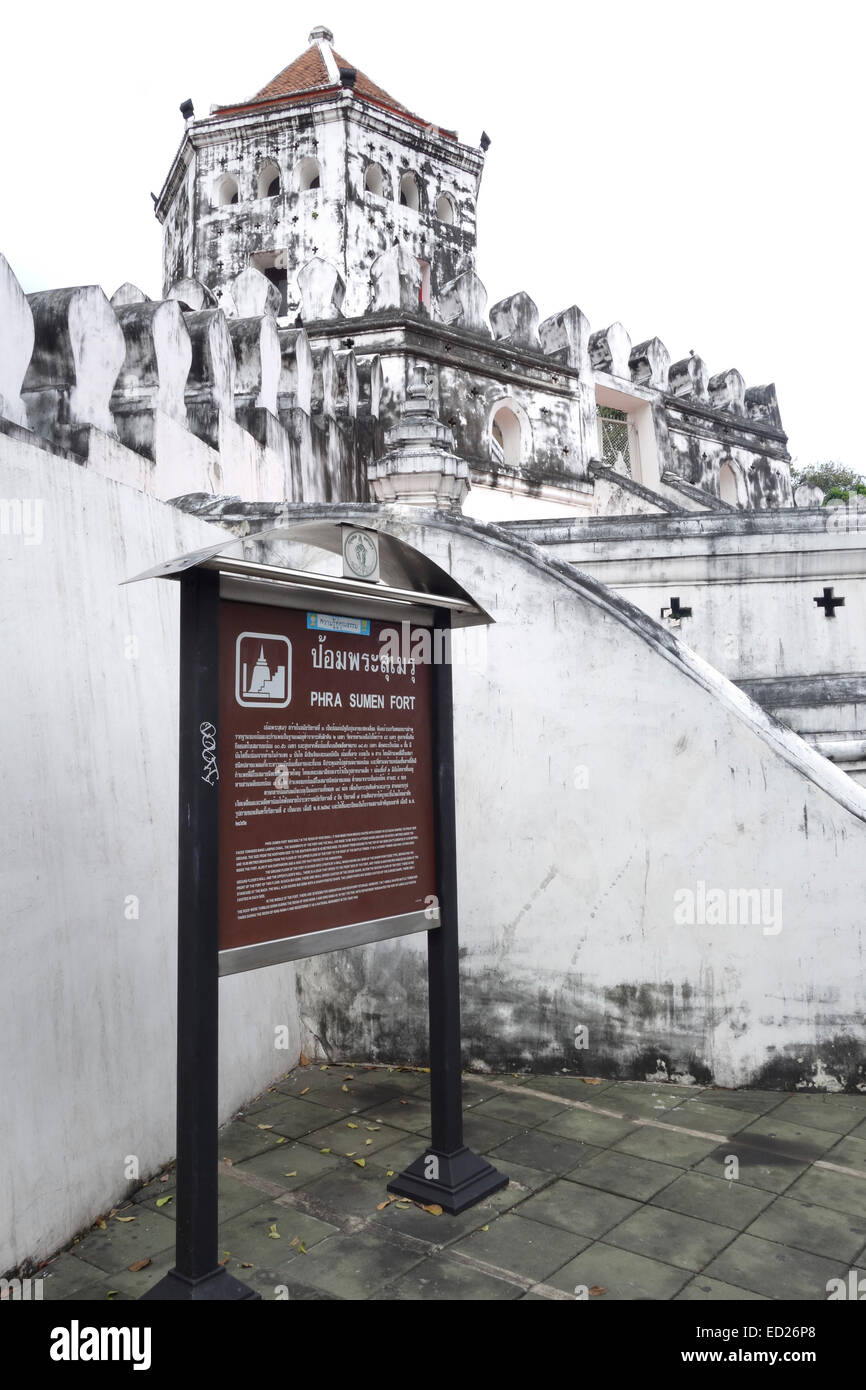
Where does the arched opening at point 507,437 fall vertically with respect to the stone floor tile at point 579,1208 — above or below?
above

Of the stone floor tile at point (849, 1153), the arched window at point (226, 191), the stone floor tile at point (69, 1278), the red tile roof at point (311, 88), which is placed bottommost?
the stone floor tile at point (69, 1278)

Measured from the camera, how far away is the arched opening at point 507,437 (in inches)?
616

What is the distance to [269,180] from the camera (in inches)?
829

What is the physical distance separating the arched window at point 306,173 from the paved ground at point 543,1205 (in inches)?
811

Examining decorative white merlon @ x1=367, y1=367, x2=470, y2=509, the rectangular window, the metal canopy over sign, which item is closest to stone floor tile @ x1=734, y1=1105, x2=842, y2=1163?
the metal canopy over sign

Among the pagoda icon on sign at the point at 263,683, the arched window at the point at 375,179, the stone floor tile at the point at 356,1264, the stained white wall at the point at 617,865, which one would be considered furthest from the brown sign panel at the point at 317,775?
the arched window at the point at 375,179

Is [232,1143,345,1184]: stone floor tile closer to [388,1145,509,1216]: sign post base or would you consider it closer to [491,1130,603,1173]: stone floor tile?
[388,1145,509,1216]: sign post base

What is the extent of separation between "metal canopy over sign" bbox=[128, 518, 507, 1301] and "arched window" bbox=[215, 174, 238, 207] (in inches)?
813

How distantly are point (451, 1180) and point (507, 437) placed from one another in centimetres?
1391

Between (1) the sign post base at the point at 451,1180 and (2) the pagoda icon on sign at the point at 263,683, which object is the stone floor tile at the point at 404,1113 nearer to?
(1) the sign post base at the point at 451,1180

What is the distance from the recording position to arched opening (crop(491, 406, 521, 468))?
51.3 ft

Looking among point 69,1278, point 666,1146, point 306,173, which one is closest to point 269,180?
point 306,173

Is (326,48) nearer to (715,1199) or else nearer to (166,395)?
(166,395)
